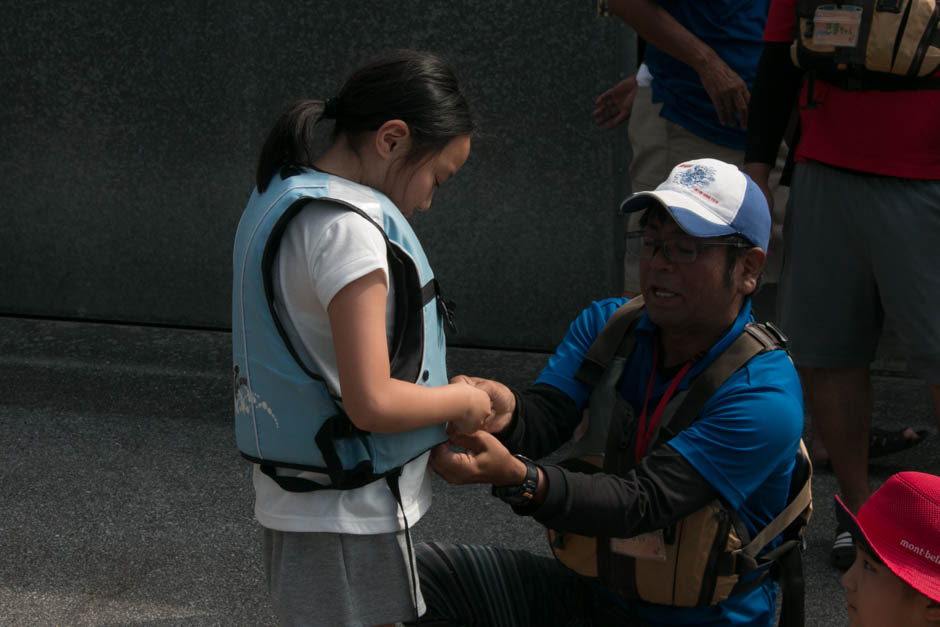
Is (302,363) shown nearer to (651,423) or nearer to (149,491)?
(651,423)

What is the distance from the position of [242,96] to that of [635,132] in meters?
2.04

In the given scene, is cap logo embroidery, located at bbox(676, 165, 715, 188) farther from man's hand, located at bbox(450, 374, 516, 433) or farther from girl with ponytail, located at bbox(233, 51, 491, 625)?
man's hand, located at bbox(450, 374, 516, 433)

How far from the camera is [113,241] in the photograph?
5.60m

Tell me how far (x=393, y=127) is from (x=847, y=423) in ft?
6.26

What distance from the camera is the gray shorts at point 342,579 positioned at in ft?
6.90

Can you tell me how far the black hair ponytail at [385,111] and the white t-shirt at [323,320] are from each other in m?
0.20

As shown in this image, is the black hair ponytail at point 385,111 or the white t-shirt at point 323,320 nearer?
the white t-shirt at point 323,320

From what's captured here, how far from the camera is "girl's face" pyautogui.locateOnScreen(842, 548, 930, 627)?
5.57 feet

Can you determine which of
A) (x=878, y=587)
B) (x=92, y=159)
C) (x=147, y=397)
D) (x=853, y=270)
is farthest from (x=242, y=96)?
(x=878, y=587)

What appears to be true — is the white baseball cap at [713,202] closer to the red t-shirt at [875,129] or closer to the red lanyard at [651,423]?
the red lanyard at [651,423]

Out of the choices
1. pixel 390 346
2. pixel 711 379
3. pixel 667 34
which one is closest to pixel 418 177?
pixel 390 346

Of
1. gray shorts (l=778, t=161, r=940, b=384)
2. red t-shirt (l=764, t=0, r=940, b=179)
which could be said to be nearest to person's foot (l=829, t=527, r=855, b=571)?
gray shorts (l=778, t=161, r=940, b=384)

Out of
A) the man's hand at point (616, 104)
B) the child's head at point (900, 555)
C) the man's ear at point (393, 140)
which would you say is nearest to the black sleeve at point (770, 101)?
the man's hand at point (616, 104)

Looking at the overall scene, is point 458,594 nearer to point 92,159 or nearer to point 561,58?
point 561,58
